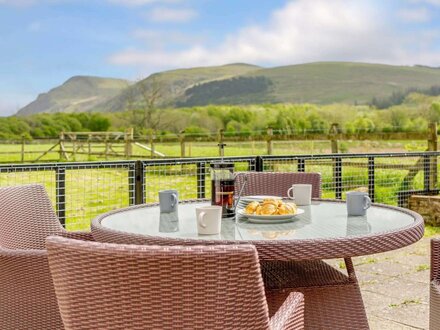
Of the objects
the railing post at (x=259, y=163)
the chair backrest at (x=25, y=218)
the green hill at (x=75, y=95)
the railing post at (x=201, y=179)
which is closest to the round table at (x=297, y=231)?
the chair backrest at (x=25, y=218)

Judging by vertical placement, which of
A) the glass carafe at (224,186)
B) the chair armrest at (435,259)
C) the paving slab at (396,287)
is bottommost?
the paving slab at (396,287)

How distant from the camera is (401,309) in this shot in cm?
313

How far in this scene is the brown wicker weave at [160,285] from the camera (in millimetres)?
1038

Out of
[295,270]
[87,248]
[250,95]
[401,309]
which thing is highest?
[250,95]

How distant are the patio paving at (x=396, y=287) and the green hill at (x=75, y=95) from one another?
58329 mm

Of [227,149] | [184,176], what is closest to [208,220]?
[184,176]

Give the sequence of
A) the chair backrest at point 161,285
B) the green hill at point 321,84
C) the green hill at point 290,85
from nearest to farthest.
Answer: the chair backrest at point 161,285, the green hill at point 290,85, the green hill at point 321,84

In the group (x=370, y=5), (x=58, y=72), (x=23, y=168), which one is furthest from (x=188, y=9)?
(x=23, y=168)

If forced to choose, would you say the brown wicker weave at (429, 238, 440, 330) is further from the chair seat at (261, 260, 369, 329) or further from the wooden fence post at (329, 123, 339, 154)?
the wooden fence post at (329, 123, 339, 154)

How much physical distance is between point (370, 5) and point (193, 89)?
1669cm

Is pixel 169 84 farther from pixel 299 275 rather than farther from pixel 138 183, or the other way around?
pixel 299 275

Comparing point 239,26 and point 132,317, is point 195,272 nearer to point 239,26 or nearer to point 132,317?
point 132,317

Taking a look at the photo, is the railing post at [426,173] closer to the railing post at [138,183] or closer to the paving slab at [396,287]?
the paving slab at [396,287]

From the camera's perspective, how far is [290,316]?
1403 mm
